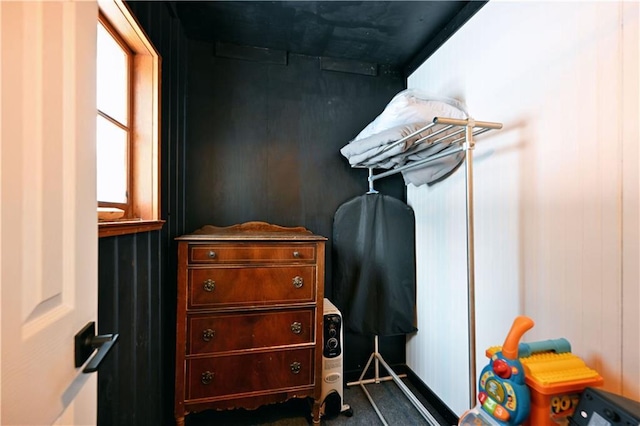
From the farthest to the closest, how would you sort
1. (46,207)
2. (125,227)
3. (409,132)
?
1. (409,132)
2. (125,227)
3. (46,207)

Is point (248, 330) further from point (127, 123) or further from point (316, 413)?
point (127, 123)

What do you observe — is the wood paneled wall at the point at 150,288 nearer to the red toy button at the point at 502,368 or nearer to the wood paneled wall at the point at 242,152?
the wood paneled wall at the point at 242,152

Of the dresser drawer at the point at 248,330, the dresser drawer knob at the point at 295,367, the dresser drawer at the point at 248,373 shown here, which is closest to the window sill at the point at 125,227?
the dresser drawer at the point at 248,330

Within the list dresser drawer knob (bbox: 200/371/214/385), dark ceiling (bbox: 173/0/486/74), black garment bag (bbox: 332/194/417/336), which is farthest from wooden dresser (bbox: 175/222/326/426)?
dark ceiling (bbox: 173/0/486/74)

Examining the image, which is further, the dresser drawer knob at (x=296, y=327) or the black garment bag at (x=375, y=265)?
the black garment bag at (x=375, y=265)

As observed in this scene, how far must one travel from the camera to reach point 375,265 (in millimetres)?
Answer: 1992

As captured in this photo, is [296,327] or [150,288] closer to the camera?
[150,288]

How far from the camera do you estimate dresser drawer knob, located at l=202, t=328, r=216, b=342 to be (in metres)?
1.43

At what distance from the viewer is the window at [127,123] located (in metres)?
1.08

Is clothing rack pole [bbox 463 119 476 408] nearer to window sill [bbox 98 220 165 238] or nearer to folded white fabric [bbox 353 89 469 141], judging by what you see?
folded white fabric [bbox 353 89 469 141]

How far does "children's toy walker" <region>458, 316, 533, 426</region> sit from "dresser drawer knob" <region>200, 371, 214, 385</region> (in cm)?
128

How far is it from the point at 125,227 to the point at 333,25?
1689mm

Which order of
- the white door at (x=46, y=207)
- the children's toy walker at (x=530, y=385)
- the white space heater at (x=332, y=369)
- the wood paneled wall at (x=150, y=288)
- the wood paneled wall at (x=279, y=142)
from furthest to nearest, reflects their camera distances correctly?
1. the wood paneled wall at (x=279, y=142)
2. the white space heater at (x=332, y=369)
3. the wood paneled wall at (x=150, y=288)
4. the children's toy walker at (x=530, y=385)
5. the white door at (x=46, y=207)


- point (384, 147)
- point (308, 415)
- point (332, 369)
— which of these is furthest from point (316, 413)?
point (384, 147)
